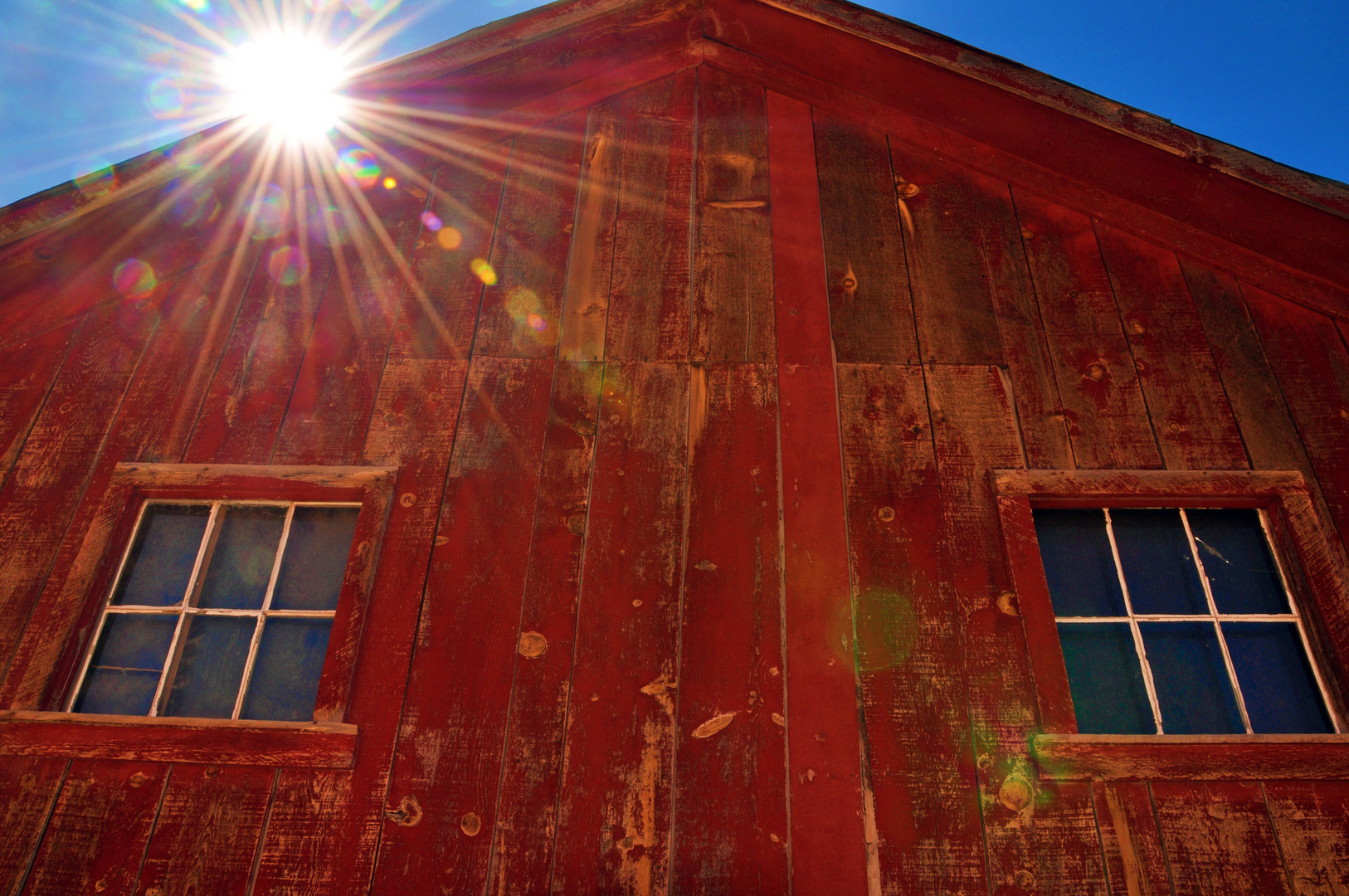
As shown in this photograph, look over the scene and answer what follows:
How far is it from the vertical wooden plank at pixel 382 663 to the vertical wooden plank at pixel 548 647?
362mm

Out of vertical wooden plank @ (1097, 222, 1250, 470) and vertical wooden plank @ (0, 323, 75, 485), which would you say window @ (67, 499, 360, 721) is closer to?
vertical wooden plank @ (0, 323, 75, 485)

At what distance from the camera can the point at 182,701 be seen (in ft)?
8.66

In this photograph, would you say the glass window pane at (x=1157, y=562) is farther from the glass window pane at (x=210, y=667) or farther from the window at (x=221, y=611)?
the glass window pane at (x=210, y=667)

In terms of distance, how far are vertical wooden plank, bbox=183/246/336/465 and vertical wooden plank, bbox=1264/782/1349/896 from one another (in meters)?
3.66

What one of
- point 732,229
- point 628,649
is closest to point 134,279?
point 732,229

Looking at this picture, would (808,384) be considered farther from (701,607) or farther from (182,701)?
(182,701)

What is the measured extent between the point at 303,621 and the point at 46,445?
1374 mm

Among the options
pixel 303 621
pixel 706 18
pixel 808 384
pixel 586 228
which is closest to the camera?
pixel 303 621

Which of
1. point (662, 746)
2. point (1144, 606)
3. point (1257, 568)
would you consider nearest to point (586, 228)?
point (662, 746)

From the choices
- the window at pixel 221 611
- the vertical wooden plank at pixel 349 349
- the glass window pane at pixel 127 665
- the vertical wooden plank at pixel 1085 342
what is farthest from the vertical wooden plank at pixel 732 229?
the glass window pane at pixel 127 665

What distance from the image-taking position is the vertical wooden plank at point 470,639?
7.54ft

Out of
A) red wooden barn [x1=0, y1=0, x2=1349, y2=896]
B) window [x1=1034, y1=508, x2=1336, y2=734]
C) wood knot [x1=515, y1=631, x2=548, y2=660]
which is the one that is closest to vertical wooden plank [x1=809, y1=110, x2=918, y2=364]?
red wooden barn [x1=0, y1=0, x2=1349, y2=896]

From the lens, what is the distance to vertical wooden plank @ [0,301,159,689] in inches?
109

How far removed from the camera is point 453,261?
11.1 feet
